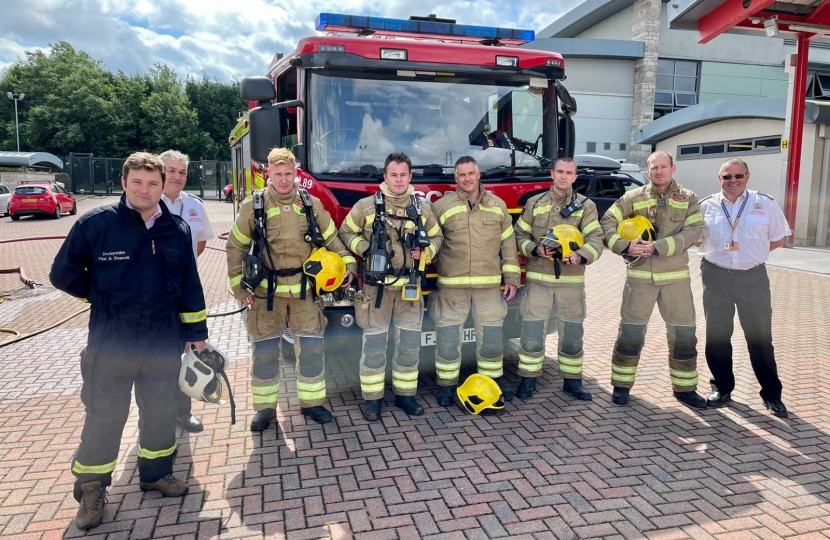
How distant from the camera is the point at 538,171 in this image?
5.27 m

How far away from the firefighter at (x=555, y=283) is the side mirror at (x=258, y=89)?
7.55ft

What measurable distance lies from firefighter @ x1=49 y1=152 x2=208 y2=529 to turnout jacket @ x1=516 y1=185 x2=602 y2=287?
2823 millimetres

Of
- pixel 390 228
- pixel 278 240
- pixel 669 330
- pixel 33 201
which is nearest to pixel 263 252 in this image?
pixel 278 240

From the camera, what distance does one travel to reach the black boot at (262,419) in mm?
4250

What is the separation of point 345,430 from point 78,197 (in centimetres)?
3705

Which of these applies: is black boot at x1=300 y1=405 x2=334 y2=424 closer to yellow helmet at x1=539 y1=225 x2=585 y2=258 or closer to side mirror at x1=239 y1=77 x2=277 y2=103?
yellow helmet at x1=539 y1=225 x2=585 y2=258

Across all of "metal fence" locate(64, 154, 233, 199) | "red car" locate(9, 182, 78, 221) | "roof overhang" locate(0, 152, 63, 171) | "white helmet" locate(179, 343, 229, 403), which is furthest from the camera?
"metal fence" locate(64, 154, 233, 199)

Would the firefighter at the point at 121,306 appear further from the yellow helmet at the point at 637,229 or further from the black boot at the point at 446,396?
the yellow helmet at the point at 637,229

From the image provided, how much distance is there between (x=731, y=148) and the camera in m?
18.7

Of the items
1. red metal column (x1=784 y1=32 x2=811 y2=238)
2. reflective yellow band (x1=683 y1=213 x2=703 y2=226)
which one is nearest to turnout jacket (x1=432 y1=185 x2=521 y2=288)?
reflective yellow band (x1=683 y1=213 x2=703 y2=226)

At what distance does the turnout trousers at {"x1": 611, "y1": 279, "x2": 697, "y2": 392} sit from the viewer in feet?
15.5

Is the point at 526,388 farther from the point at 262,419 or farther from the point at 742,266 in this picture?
the point at 262,419

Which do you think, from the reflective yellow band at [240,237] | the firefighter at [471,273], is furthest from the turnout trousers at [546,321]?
the reflective yellow band at [240,237]

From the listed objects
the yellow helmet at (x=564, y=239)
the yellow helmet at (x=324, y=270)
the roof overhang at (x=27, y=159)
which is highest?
the roof overhang at (x=27, y=159)
